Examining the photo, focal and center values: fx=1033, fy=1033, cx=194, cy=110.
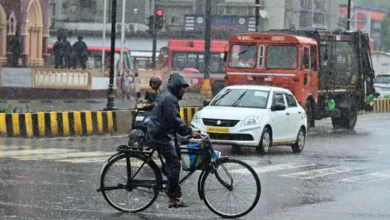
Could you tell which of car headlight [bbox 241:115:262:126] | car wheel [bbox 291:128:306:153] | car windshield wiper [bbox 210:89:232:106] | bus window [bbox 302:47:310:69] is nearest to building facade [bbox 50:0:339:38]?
bus window [bbox 302:47:310:69]

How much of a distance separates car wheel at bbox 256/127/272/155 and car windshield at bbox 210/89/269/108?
64 centimetres

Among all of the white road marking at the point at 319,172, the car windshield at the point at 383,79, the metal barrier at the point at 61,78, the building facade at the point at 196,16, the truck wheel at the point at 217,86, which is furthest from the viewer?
the building facade at the point at 196,16

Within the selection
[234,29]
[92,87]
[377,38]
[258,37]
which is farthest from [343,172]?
[377,38]

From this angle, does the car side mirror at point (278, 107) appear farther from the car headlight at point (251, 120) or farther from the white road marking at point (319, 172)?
the white road marking at point (319, 172)

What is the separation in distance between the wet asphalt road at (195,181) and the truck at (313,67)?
160 inches

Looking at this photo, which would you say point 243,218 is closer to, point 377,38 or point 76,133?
point 76,133

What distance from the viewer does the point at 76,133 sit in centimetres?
2553

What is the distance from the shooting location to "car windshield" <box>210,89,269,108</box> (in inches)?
872

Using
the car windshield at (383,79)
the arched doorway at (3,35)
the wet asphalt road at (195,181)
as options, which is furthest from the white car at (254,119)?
the car windshield at (383,79)

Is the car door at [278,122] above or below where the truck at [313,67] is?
below

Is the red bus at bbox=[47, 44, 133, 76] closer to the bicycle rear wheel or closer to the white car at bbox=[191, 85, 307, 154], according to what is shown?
the white car at bbox=[191, 85, 307, 154]

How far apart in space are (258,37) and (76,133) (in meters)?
6.33

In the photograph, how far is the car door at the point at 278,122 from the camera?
22062 mm

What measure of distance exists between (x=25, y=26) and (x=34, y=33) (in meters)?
1.92
